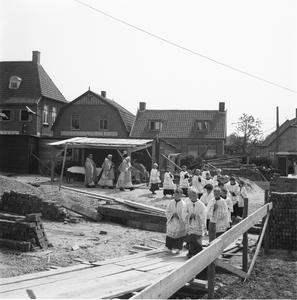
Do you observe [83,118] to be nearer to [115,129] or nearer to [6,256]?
[115,129]

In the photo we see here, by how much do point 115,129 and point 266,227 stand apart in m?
30.5

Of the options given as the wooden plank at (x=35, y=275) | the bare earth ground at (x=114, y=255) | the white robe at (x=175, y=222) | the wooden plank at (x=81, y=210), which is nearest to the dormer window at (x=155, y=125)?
the bare earth ground at (x=114, y=255)

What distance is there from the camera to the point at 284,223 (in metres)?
9.86

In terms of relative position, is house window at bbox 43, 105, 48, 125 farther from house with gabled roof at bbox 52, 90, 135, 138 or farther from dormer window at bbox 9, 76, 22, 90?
dormer window at bbox 9, 76, 22, 90

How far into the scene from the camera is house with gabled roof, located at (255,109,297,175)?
44.0 metres

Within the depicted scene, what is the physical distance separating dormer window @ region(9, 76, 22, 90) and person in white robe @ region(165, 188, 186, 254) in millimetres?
33305

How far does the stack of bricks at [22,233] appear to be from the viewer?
9.34m

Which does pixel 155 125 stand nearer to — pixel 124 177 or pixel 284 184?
pixel 124 177

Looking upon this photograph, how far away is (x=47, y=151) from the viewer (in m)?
30.8

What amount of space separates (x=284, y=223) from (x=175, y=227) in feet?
8.96

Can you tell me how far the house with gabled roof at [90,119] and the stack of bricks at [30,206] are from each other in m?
25.1

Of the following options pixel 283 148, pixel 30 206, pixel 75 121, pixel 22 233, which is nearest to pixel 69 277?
pixel 22 233

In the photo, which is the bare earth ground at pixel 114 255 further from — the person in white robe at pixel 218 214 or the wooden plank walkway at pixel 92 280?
the wooden plank walkway at pixel 92 280

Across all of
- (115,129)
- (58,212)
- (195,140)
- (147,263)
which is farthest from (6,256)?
(195,140)
